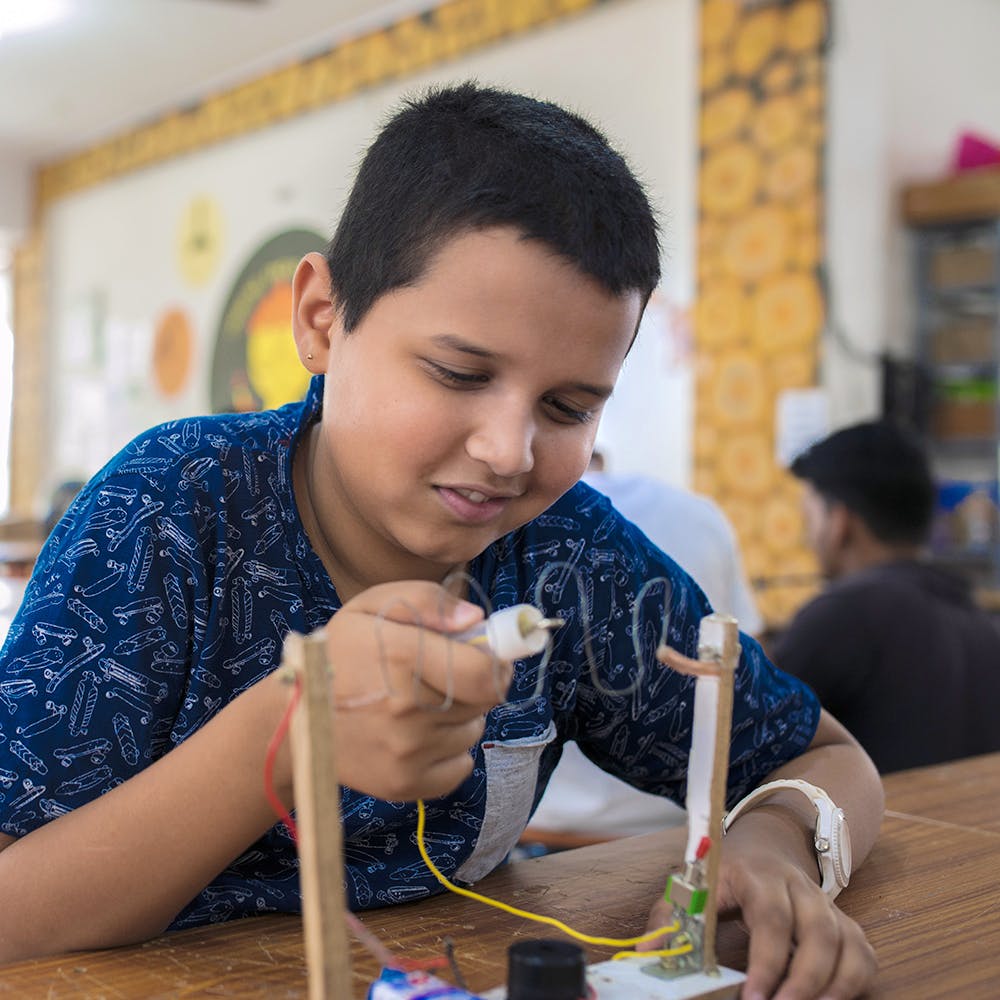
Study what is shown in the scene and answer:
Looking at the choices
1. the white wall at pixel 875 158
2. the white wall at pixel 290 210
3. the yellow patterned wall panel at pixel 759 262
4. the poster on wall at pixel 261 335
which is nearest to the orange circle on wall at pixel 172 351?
the white wall at pixel 290 210

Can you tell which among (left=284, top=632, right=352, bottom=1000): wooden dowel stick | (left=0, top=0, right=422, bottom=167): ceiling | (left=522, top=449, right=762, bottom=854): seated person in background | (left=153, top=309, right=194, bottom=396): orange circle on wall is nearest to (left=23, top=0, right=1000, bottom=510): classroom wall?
(left=0, top=0, right=422, bottom=167): ceiling

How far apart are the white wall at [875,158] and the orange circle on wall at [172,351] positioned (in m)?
4.25

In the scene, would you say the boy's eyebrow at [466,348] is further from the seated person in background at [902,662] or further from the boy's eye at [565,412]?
the seated person in background at [902,662]

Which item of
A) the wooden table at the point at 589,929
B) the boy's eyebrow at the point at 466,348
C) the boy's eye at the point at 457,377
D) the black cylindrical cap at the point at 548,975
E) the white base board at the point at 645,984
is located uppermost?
the boy's eyebrow at the point at 466,348

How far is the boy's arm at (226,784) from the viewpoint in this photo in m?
0.63

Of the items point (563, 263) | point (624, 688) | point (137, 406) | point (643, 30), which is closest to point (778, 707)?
point (624, 688)

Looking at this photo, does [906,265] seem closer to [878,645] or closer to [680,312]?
[680,312]

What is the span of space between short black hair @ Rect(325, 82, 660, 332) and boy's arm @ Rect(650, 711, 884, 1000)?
0.39m

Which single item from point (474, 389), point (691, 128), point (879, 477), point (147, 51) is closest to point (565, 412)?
point (474, 389)

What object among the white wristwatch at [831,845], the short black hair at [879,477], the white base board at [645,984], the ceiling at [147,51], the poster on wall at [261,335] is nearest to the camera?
the white base board at [645,984]

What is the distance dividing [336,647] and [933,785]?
2.90 feet

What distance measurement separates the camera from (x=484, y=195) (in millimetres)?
806

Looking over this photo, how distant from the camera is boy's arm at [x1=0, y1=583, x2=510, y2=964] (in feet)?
2.06

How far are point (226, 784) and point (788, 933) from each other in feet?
1.14
